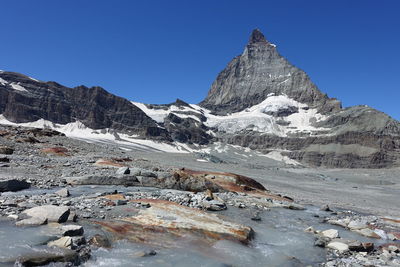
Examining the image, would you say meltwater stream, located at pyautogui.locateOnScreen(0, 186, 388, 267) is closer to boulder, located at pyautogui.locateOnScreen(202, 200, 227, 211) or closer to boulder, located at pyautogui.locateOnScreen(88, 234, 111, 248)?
boulder, located at pyautogui.locateOnScreen(88, 234, 111, 248)

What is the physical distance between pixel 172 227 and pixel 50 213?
4.67 metres

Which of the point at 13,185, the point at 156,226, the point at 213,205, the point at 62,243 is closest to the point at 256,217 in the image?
the point at 213,205

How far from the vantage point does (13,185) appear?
58.9ft

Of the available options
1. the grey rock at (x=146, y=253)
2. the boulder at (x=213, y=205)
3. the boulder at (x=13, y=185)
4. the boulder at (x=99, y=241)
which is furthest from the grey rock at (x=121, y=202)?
the boulder at (x=13, y=185)

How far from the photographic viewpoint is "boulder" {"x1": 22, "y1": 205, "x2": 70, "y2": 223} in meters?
11.8

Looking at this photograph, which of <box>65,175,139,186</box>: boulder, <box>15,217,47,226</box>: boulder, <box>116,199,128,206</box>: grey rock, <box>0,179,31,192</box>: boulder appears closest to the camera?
<box>15,217,47,226</box>: boulder

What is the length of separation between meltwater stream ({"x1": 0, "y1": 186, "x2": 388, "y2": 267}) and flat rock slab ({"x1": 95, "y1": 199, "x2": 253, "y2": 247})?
0.43 m

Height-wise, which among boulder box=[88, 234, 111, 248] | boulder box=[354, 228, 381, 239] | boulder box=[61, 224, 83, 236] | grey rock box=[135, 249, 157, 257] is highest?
boulder box=[354, 228, 381, 239]

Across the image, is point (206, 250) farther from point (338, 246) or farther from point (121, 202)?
point (338, 246)

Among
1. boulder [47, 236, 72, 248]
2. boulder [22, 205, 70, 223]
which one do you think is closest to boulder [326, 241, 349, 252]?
boulder [47, 236, 72, 248]

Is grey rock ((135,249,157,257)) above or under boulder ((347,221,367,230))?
under

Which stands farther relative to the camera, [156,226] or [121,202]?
[121,202]

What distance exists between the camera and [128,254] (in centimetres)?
1072

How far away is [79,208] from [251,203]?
1256 centimetres
